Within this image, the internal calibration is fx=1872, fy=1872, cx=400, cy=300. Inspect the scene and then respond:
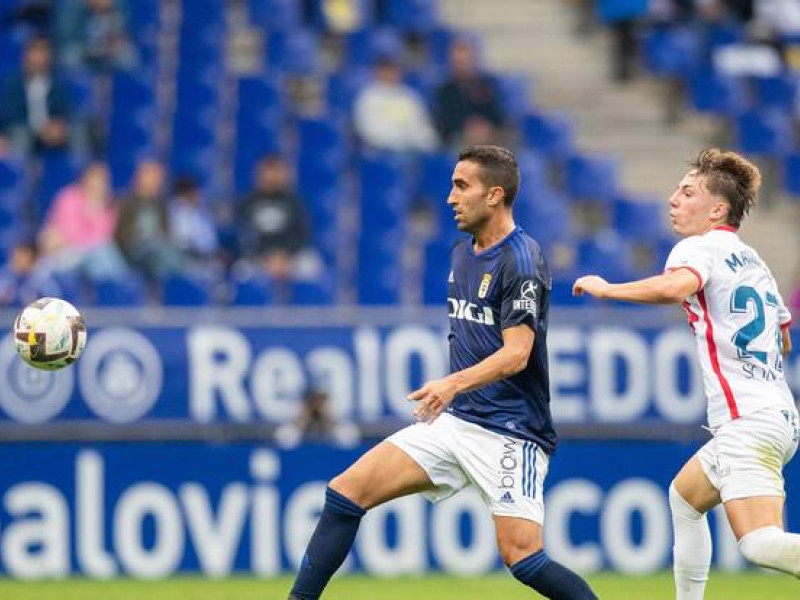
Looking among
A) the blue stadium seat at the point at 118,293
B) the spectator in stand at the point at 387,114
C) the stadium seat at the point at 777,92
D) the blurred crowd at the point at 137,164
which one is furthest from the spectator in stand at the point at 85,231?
the stadium seat at the point at 777,92

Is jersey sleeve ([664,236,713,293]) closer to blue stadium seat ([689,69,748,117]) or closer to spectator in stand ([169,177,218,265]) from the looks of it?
spectator in stand ([169,177,218,265])

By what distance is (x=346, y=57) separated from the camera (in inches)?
695

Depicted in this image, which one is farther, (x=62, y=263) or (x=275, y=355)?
(x=62, y=263)

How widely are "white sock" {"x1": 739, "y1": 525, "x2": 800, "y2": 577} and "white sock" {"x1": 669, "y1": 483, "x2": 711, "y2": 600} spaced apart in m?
0.48

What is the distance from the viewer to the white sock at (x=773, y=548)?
7.62 metres

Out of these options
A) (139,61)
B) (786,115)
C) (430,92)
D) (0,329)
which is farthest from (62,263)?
(786,115)

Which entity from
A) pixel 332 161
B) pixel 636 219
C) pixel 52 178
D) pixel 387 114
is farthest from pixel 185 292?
pixel 636 219

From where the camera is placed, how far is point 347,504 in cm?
807

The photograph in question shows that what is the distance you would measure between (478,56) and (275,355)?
21.4ft

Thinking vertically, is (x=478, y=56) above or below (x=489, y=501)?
above

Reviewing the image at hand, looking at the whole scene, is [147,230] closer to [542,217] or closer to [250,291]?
[250,291]

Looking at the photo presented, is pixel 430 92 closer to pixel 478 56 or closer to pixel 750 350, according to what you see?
pixel 478 56

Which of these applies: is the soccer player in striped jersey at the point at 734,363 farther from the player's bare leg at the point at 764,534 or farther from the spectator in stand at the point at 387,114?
the spectator in stand at the point at 387,114

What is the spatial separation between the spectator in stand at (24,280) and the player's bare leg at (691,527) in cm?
617
